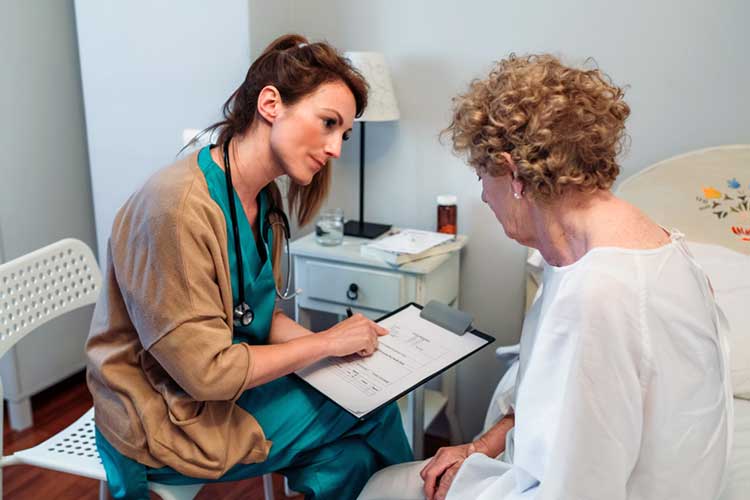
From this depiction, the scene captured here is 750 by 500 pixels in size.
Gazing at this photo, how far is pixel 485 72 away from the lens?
1.92m

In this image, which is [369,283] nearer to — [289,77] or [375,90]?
[375,90]

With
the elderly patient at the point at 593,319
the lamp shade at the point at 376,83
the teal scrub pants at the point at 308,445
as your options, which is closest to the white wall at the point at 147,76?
the lamp shade at the point at 376,83

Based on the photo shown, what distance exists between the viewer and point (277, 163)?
1.23 meters

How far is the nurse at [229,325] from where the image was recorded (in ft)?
3.46

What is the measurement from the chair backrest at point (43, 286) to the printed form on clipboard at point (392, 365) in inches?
23.0

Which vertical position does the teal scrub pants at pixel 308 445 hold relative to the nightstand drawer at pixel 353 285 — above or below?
below

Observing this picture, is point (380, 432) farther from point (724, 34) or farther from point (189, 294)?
point (724, 34)

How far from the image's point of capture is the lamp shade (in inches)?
71.4

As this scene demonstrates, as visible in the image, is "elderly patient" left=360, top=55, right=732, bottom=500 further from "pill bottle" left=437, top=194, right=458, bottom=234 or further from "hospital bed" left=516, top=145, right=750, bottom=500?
"pill bottle" left=437, top=194, right=458, bottom=234

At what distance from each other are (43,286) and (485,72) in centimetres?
129

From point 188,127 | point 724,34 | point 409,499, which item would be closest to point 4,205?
point 188,127

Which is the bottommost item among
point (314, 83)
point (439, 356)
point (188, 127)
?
point (439, 356)

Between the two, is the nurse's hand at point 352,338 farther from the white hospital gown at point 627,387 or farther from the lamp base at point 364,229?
the lamp base at point 364,229

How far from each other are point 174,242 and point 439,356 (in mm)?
533
